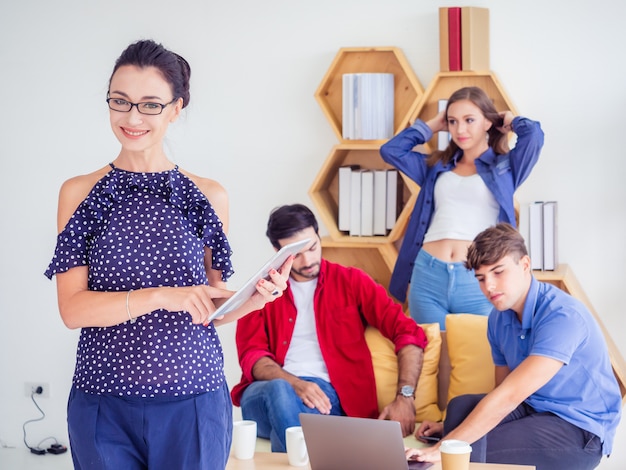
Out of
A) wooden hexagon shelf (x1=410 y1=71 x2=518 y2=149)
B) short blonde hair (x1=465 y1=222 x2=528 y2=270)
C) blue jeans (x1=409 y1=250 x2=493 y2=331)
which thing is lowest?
blue jeans (x1=409 y1=250 x2=493 y2=331)

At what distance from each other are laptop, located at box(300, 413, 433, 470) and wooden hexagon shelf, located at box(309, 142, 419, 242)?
6.17 feet

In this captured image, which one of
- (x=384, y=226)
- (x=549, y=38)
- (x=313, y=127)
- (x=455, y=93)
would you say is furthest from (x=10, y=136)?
(x=549, y=38)

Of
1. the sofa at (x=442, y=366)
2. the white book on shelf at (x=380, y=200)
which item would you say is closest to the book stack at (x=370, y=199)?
the white book on shelf at (x=380, y=200)

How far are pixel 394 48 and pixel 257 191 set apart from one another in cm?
102

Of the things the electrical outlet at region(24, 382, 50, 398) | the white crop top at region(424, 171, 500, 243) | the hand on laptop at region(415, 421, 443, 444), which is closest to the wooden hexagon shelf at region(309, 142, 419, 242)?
the white crop top at region(424, 171, 500, 243)

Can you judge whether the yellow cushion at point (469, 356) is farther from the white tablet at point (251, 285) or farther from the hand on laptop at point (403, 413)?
the white tablet at point (251, 285)

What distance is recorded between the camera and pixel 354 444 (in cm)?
224

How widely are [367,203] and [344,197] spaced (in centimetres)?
11

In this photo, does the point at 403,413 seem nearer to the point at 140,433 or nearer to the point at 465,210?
the point at 465,210

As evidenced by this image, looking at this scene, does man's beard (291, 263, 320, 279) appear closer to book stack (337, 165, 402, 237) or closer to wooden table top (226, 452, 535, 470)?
book stack (337, 165, 402, 237)

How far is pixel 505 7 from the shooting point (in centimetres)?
401

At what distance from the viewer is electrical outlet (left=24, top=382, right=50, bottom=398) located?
488cm

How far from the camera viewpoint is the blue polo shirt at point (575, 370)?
2.73m

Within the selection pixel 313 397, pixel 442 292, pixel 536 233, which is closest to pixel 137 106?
pixel 313 397
